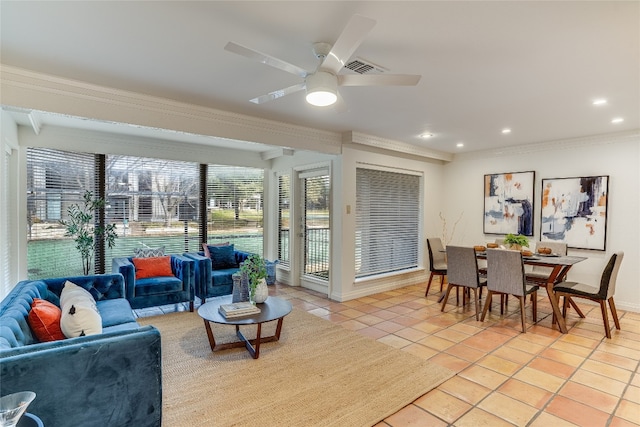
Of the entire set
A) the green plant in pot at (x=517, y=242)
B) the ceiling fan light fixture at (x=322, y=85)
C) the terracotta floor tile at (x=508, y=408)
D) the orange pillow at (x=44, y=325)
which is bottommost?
the terracotta floor tile at (x=508, y=408)

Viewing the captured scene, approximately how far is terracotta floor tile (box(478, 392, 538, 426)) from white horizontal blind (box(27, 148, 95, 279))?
17.5 ft

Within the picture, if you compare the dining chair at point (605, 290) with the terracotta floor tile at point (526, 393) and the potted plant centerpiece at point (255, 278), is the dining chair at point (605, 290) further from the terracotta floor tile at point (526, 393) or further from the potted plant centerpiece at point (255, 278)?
the potted plant centerpiece at point (255, 278)

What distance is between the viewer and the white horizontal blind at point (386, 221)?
5.40 meters

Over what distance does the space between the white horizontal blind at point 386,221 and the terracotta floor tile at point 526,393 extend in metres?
2.88

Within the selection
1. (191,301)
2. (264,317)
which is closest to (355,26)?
(264,317)

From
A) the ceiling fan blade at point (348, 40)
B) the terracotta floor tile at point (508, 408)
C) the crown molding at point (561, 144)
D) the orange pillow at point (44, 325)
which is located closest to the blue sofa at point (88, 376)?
the orange pillow at point (44, 325)

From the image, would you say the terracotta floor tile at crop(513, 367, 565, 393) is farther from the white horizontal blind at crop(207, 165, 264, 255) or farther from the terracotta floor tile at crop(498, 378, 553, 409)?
the white horizontal blind at crop(207, 165, 264, 255)

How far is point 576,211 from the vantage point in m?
4.96

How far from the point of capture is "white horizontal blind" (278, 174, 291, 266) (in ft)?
20.1

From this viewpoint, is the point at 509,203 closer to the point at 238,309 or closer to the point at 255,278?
the point at 255,278

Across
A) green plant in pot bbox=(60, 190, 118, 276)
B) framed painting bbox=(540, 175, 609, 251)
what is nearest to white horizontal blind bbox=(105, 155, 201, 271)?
green plant in pot bbox=(60, 190, 118, 276)

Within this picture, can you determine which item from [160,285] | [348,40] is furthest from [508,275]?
[160,285]

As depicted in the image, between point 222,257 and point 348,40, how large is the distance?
4194 mm

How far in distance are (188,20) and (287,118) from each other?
7.05 ft
